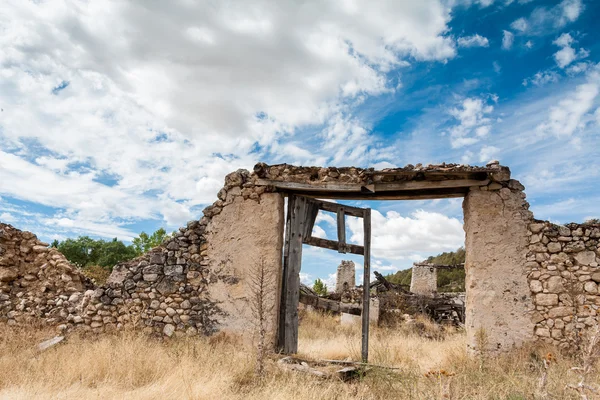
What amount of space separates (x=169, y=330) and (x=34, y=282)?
2.61 meters

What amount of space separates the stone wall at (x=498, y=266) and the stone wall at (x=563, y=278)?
0.13 m

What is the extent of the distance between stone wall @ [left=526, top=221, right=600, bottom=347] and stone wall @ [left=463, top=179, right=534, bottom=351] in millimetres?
126

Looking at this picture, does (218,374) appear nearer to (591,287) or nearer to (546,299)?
(546,299)

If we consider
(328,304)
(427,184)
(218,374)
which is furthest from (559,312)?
(218,374)

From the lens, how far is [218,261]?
659cm

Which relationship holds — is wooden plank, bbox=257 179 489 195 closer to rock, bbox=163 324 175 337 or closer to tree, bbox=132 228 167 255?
A: rock, bbox=163 324 175 337

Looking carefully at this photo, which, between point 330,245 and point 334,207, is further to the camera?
point 334,207

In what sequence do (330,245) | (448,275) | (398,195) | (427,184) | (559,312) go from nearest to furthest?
(559,312) → (427,184) → (330,245) → (398,195) → (448,275)

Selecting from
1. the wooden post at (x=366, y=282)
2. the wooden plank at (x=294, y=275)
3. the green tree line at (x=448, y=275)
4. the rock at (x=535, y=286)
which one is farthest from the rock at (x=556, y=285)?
the green tree line at (x=448, y=275)

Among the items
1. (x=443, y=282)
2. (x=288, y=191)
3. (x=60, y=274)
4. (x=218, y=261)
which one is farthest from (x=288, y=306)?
(x=443, y=282)

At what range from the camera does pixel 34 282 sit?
7.18 m

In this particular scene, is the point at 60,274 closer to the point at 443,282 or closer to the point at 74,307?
the point at 74,307

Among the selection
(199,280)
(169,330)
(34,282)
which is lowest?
(169,330)

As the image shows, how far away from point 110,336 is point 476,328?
521 centimetres
